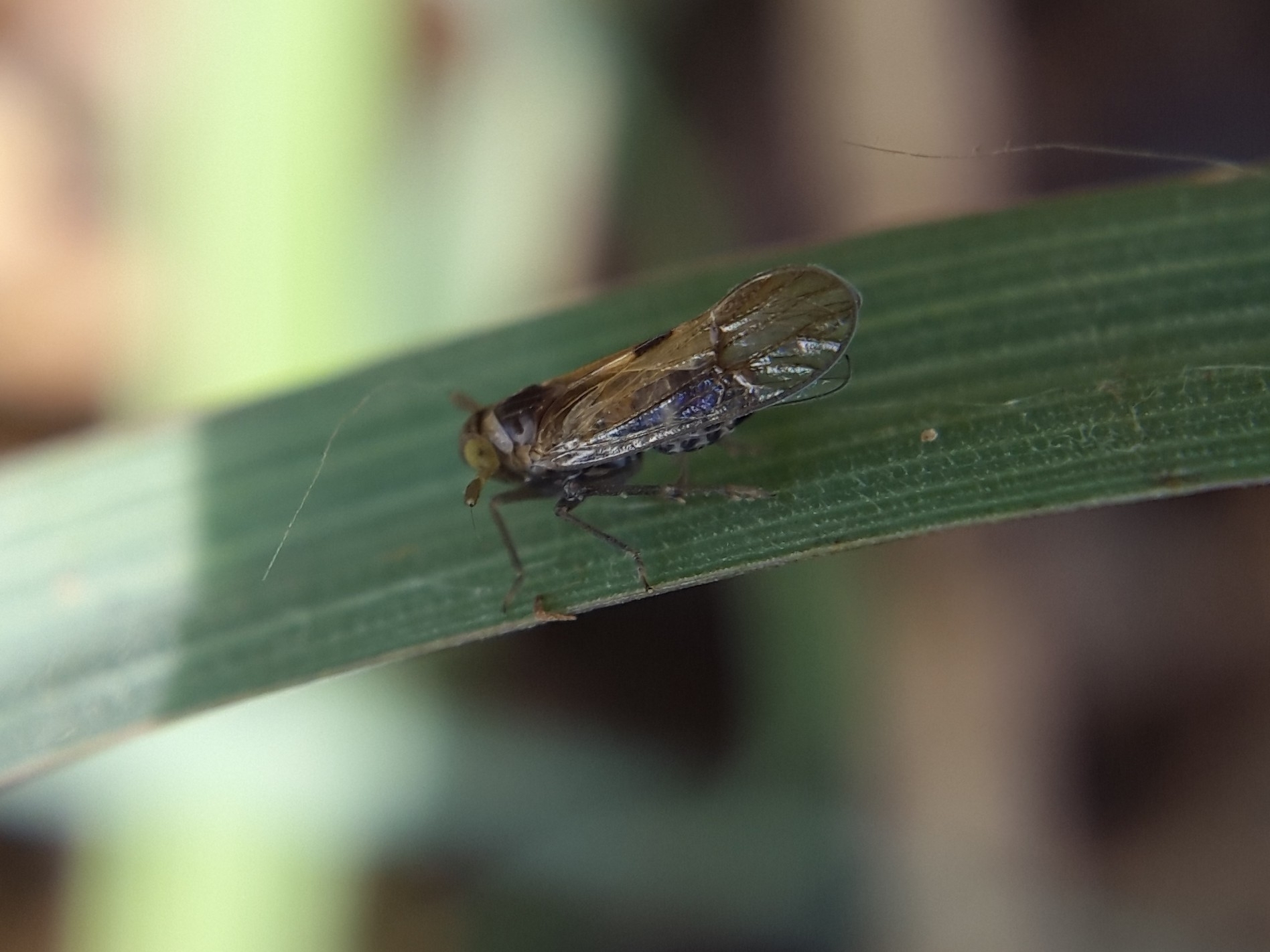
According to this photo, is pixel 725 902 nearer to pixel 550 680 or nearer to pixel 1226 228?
pixel 550 680

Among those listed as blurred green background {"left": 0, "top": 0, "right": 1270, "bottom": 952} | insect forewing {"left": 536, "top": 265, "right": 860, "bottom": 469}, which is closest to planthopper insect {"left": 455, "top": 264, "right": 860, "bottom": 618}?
insect forewing {"left": 536, "top": 265, "right": 860, "bottom": 469}

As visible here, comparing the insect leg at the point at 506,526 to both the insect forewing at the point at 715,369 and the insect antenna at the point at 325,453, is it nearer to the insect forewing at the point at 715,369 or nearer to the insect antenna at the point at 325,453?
the insect forewing at the point at 715,369

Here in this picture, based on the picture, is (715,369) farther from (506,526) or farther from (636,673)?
(636,673)

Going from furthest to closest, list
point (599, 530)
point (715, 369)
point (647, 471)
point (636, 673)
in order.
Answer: point (636, 673)
point (647, 471)
point (715, 369)
point (599, 530)

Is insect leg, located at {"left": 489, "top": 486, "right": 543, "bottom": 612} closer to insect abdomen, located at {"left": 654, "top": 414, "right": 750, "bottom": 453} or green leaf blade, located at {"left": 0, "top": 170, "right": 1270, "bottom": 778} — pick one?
green leaf blade, located at {"left": 0, "top": 170, "right": 1270, "bottom": 778}

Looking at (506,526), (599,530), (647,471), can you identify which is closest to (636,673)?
(647,471)

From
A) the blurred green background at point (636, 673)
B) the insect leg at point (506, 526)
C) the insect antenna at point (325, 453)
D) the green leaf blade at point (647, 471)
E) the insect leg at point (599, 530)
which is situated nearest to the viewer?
the green leaf blade at point (647, 471)

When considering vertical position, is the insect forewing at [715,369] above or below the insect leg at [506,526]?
above

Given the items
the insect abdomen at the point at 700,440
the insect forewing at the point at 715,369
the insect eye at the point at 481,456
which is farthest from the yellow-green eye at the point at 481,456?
the insect abdomen at the point at 700,440
